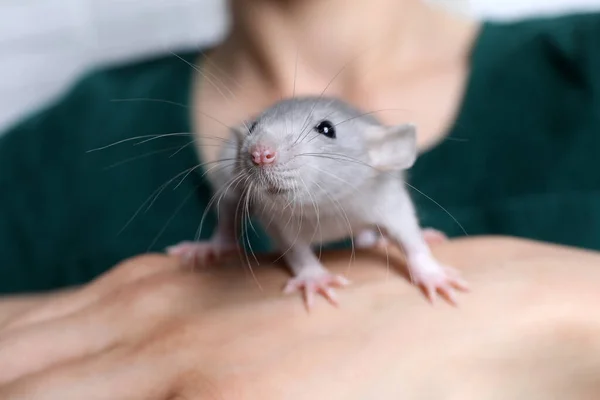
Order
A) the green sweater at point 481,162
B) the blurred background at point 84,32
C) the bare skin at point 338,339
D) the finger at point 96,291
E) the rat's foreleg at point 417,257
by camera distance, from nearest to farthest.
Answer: the bare skin at point 338,339 < the rat's foreleg at point 417,257 < the finger at point 96,291 < the green sweater at point 481,162 < the blurred background at point 84,32

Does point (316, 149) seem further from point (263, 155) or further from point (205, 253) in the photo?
point (205, 253)

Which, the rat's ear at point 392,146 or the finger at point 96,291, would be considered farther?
the finger at point 96,291

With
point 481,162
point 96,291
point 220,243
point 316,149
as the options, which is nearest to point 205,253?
point 220,243

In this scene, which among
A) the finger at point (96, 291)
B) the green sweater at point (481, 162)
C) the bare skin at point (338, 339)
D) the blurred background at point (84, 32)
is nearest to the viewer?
the bare skin at point (338, 339)

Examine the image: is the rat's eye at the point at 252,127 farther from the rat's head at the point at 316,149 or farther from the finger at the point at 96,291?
the finger at the point at 96,291

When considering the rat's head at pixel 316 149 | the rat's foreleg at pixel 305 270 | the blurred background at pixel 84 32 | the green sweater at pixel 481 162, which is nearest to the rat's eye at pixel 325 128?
the rat's head at pixel 316 149

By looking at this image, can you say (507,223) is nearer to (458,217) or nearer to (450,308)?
(458,217)

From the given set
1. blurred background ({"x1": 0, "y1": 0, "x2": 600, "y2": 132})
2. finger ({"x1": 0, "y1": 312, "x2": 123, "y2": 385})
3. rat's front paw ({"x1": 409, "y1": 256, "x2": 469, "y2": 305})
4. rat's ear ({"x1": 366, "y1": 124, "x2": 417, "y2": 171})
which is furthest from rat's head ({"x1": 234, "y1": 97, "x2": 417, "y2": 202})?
blurred background ({"x1": 0, "y1": 0, "x2": 600, "y2": 132})
